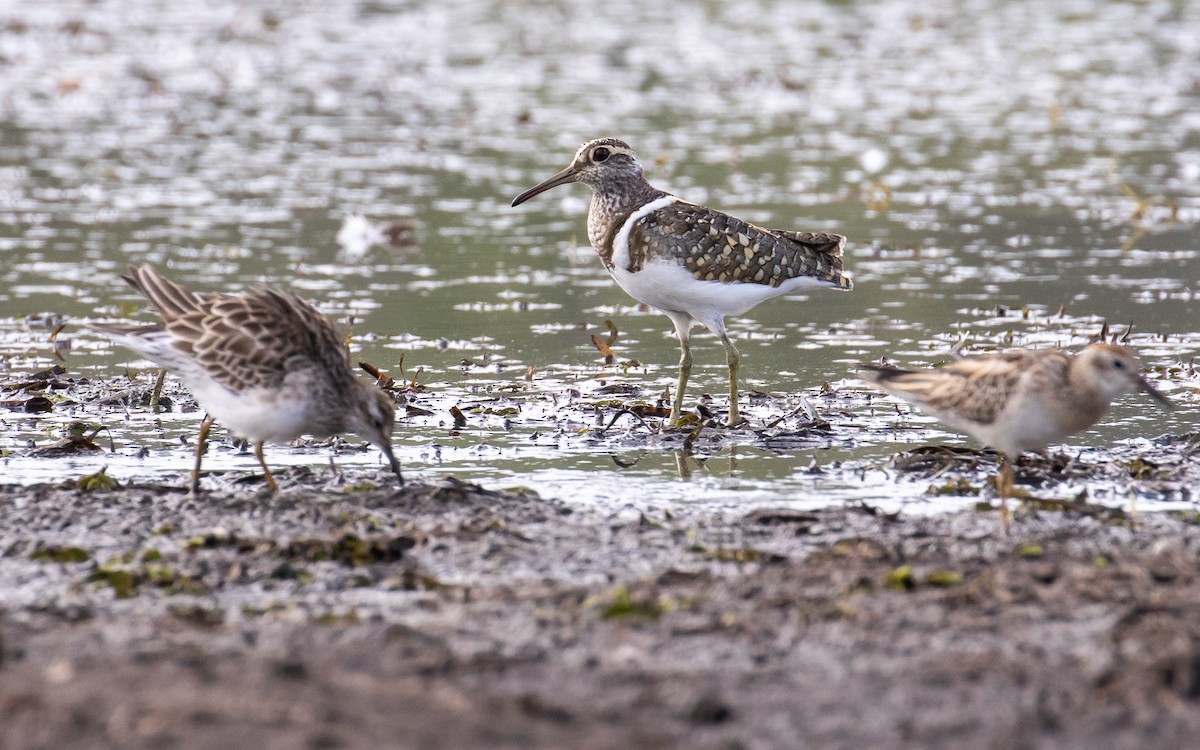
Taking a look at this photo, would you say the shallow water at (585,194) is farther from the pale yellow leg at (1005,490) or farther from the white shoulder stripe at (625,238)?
the white shoulder stripe at (625,238)

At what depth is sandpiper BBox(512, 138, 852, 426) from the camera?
32.5 ft

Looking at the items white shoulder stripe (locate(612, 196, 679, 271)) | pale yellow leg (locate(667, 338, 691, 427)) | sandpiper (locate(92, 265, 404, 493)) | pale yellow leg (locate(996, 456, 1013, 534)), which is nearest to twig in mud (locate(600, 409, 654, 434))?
pale yellow leg (locate(667, 338, 691, 427))

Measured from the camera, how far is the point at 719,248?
9977 mm

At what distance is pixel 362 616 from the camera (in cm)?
629

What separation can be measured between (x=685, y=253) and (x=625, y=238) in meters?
0.40

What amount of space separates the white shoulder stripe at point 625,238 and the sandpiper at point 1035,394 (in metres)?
2.62

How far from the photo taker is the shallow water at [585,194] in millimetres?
9805

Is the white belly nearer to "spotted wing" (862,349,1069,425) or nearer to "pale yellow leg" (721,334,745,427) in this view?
"pale yellow leg" (721,334,745,427)

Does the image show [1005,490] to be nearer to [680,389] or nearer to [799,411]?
[799,411]

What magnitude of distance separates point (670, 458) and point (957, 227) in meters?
7.45

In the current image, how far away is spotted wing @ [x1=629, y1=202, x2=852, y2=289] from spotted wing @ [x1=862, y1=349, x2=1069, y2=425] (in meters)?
1.77

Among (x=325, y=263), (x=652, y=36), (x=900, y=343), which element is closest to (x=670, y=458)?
(x=900, y=343)

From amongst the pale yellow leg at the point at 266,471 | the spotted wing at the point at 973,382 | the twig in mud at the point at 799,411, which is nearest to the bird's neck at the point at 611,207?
the twig in mud at the point at 799,411

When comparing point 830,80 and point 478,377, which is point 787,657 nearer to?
point 478,377
